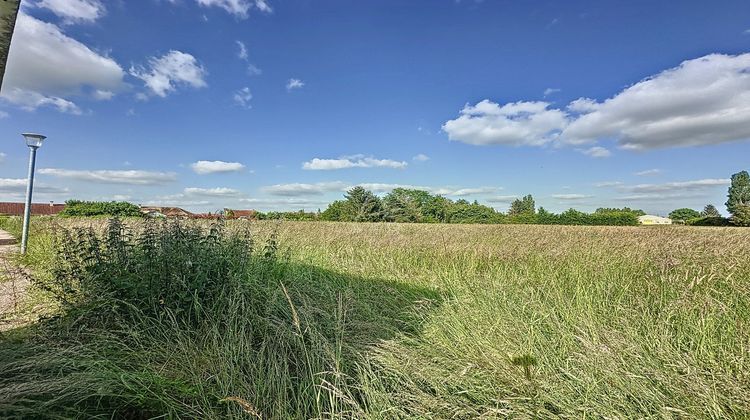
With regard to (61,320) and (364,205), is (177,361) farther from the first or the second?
(364,205)

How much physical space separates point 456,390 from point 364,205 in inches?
1530

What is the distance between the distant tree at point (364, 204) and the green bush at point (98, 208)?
22.1 meters

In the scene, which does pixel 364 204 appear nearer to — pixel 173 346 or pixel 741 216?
pixel 741 216

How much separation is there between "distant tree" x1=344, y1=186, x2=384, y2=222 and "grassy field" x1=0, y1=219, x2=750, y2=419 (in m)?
36.0

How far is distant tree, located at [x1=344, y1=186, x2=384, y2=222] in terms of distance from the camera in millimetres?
40278

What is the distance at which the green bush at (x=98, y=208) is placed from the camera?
21.2 meters

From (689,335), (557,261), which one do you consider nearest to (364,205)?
(557,261)

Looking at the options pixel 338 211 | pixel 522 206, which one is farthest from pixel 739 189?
pixel 338 211

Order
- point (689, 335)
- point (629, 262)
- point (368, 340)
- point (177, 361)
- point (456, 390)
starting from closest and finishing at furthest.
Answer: point (456, 390) < point (689, 335) < point (177, 361) < point (368, 340) < point (629, 262)

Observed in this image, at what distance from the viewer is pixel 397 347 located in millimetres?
2314

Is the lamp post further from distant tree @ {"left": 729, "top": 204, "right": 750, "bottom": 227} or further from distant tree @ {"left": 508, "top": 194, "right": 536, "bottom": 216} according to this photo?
distant tree @ {"left": 508, "top": 194, "right": 536, "bottom": 216}

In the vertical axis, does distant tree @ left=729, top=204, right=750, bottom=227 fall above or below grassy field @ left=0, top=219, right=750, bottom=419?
above

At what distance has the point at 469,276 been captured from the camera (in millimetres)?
4289

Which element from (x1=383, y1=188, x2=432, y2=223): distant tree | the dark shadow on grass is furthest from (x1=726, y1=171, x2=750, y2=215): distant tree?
the dark shadow on grass
